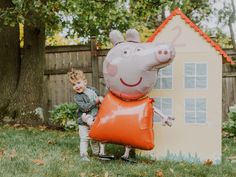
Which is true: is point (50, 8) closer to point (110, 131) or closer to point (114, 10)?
point (114, 10)

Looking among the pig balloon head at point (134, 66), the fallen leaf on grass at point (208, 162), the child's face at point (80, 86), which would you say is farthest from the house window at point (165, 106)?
the child's face at point (80, 86)

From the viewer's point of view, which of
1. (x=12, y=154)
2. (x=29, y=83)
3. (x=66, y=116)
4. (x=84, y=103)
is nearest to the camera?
(x=84, y=103)

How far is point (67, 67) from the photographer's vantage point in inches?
526

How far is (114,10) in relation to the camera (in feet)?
38.5

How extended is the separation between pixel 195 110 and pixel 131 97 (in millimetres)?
1107

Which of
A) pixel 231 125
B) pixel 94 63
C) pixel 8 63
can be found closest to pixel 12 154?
pixel 8 63

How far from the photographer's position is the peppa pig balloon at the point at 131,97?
7.29 m

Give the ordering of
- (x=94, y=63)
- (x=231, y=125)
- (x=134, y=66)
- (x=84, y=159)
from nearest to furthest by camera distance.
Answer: (x=134, y=66), (x=84, y=159), (x=231, y=125), (x=94, y=63)

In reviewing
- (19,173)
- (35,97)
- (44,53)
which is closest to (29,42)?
(44,53)

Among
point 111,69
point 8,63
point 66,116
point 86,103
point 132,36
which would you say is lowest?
point 66,116

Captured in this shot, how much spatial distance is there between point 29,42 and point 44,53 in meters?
0.46

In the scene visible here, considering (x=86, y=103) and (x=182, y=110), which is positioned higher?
(x=86, y=103)

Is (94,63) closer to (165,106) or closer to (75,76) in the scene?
(165,106)

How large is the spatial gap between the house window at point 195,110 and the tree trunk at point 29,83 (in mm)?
5103
